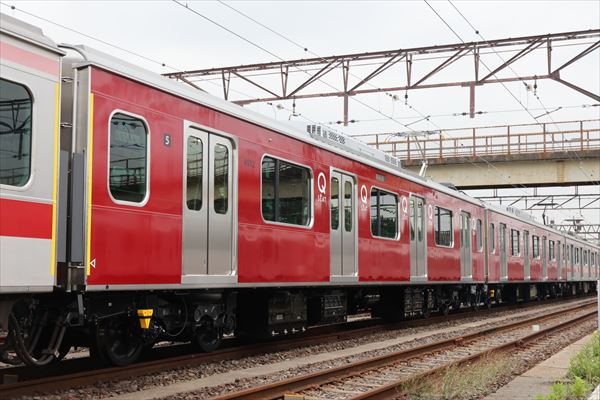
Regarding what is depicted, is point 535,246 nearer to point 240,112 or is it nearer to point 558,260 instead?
point 558,260

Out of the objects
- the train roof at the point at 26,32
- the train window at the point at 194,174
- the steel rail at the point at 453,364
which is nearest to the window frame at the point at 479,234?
the steel rail at the point at 453,364

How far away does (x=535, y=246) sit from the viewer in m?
28.9

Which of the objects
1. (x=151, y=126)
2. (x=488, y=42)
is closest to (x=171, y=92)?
(x=151, y=126)

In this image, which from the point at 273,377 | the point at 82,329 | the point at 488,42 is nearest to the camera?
the point at 82,329

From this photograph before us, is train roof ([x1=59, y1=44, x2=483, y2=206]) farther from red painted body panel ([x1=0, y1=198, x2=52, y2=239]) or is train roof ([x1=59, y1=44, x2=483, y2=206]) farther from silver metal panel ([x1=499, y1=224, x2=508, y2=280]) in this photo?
silver metal panel ([x1=499, y1=224, x2=508, y2=280])

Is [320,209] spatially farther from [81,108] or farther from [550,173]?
[550,173]

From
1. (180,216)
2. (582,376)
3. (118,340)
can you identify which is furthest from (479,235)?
(118,340)

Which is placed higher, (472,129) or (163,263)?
(472,129)

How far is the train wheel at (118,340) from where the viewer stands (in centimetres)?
802

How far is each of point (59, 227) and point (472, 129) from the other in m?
29.2

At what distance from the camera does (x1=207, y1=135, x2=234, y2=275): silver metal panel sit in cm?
897

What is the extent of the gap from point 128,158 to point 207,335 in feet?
10.8

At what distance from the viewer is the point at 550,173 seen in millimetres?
33375

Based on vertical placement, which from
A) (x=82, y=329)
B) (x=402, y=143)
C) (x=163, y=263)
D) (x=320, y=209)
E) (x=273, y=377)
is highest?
(x=402, y=143)
